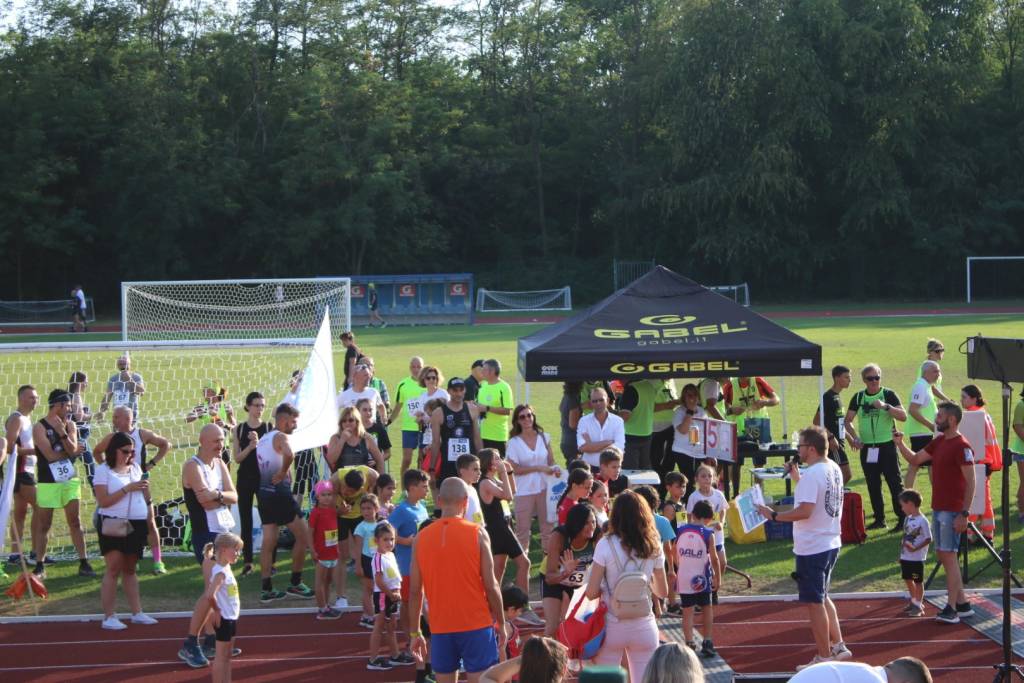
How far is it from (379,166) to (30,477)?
4232 cm

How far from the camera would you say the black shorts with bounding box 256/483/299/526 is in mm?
10133

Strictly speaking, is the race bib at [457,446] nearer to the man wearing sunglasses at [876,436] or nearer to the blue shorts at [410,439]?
the blue shorts at [410,439]

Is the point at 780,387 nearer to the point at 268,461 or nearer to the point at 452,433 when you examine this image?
the point at 452,433

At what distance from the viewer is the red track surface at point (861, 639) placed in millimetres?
8047

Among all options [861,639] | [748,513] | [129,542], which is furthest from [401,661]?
[748,513]

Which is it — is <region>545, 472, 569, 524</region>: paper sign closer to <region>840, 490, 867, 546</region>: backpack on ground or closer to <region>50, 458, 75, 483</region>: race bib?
Result: <region>840, 490, 867, 546</region>: backpack on ground

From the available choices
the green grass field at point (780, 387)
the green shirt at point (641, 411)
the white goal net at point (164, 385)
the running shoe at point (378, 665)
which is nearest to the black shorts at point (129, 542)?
the green grass field at point (780, 387)

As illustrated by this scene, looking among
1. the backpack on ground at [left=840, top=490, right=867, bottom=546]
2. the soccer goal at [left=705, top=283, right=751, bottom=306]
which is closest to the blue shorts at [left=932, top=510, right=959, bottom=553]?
the backpack on ground at [left=840, top=490, right=867, bottom=546]

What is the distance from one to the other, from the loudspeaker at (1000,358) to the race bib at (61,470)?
8.16m

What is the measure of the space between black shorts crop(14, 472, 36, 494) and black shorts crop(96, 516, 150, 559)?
207cm

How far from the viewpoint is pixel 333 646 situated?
882 centimetres

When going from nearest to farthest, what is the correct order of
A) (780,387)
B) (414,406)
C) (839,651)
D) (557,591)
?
1. (557,591)
2. (839,651)
3. (414,406)
4. (780,387)

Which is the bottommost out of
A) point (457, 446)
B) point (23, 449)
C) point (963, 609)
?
point (963, 609)

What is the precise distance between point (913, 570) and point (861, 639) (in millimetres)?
816
